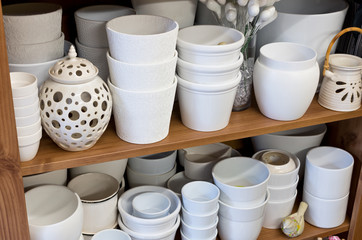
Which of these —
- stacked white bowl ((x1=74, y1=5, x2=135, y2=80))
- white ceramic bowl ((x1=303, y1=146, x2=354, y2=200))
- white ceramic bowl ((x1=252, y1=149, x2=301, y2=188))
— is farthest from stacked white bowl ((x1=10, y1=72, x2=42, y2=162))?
white ceramic bowl ((x1=303, y1=146, x2=354, y2=200))

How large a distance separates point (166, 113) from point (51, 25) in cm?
32

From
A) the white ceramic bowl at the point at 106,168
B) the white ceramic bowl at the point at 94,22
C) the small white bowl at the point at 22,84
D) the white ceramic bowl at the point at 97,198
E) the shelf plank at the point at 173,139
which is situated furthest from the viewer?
the white ceramic bowl at the point at 106,168

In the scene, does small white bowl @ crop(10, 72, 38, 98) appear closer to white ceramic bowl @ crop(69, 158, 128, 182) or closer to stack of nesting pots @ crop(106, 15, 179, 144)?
stack of nesting pots @ crop(106, 15, 179, 144)

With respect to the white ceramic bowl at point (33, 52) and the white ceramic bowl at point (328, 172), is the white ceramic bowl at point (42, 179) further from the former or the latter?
the white ceramic bowl at point (328, 172)

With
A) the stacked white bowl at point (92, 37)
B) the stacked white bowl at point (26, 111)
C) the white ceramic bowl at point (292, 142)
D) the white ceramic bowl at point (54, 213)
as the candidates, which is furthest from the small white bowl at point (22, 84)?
the white ceramic bowl at point (292, 142)

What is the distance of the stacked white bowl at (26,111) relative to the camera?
1032 mm

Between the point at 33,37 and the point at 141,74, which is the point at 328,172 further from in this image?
the point at 33,37

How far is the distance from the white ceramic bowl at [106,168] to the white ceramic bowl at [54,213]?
5.1 inches

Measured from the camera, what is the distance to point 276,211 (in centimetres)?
153

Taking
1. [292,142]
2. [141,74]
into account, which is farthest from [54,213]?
[292,142]

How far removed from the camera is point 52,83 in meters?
1.10

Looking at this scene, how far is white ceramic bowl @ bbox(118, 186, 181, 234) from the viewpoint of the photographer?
131cm

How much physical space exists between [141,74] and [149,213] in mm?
393

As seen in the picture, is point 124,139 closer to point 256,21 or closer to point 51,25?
point 51,25
